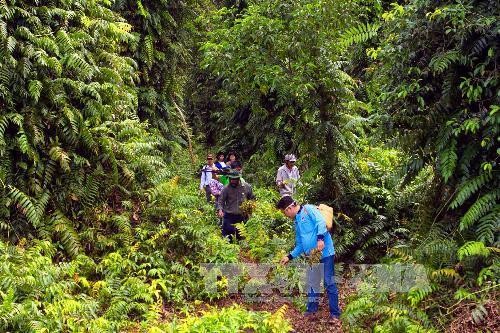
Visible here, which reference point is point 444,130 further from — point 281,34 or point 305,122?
point 281,34

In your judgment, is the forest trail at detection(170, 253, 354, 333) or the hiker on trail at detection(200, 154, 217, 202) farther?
the hiker on trail at detection(200, 154, 217, 202)

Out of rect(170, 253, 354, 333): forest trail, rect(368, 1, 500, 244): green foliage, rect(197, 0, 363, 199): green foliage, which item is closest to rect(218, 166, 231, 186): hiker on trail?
rect(197, 0, 363, 199): green foliage

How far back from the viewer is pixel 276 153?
652 inches

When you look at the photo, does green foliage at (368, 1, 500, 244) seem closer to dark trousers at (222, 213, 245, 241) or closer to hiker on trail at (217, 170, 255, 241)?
hiker on trail at (217, 170, 255, 241)

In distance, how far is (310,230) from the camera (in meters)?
6.53

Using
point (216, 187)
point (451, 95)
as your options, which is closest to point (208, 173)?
point (216, 187)

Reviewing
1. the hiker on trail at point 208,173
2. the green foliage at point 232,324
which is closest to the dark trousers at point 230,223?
the hiker on trail at point 208,173

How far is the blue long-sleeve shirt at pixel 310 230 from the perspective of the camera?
6.48 meters

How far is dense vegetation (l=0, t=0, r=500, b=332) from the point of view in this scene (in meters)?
5.82

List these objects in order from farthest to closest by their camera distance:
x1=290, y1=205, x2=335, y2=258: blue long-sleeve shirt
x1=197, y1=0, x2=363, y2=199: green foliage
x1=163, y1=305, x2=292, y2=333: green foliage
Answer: x1=197, y1=0, x2=363, y2=199: green foliage → x1=290, y1=205, x2=335, y2=258: blue long-sleeve shirt → x1=163, y1=305, x2=292, y2=333: green foliage

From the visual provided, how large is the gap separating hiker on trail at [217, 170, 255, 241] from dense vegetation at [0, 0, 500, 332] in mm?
481

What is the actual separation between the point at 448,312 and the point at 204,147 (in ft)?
64.1

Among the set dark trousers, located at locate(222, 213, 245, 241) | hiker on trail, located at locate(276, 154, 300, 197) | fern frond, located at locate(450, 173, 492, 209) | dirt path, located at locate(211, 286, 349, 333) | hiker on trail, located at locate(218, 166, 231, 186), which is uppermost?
hiker on trail, located at locate(218, 166, 231, 186)

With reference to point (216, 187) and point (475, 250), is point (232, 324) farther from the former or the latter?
point (216, 187)
